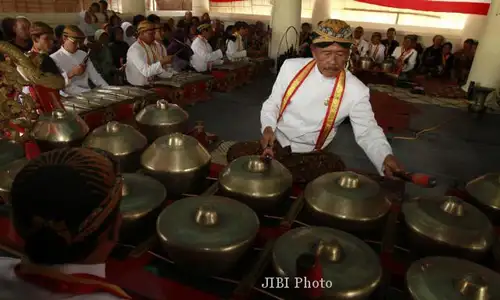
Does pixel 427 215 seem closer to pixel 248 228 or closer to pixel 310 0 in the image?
pixel 248 228

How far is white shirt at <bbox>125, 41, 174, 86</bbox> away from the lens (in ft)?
15.9

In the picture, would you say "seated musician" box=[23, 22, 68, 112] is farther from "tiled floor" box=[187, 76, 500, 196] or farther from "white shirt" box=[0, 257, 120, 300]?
"tiled floor" box=[187, 76, 500, 196]

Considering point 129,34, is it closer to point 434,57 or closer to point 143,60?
point 143,60

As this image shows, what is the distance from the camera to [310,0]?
11523mm

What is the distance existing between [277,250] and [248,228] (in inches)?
5.5

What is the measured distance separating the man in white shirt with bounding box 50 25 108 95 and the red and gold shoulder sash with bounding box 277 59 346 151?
239 centimetres

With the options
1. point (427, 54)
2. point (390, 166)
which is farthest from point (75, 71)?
point (427, 54)

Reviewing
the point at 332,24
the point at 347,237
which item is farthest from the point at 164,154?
the point at 332,24

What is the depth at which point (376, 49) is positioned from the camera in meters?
8.60

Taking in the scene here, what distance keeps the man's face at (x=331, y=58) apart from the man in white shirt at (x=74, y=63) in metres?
2.64

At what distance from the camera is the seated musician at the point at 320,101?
219 centimetres

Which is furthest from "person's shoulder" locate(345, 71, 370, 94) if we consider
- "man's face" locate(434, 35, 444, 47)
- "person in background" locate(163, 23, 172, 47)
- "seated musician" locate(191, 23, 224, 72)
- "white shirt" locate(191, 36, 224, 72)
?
"man's face" locate(434, 35, 444, 47)

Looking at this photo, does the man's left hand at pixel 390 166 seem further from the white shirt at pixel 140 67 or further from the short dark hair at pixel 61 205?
the white shirt at pixel 140 67

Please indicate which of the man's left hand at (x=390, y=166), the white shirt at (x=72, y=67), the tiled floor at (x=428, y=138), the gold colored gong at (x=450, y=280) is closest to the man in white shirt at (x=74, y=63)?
the white shirt at (x=72, y=67)
